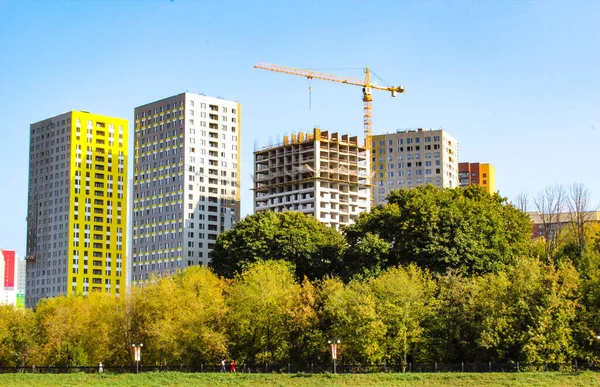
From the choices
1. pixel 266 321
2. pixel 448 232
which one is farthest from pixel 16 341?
pixel 448 232

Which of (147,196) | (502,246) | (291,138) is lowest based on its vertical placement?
(502,246)

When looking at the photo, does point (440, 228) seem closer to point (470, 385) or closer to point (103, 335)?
point (470, 385)

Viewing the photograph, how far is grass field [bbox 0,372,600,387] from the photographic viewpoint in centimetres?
6894

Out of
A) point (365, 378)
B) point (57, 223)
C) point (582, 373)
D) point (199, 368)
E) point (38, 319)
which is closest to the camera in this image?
point (582, 373)

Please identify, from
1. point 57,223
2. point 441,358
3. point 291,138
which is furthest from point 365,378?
point 57,223

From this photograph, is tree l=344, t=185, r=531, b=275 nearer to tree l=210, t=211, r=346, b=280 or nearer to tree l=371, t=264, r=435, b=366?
tree l=210, t=211, r=346, b=280

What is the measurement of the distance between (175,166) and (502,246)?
89543mm

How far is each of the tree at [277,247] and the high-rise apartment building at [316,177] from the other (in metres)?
49.2

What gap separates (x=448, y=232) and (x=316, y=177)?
75.8 m

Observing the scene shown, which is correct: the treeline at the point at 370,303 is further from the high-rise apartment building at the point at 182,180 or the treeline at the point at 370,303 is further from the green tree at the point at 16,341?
the high-rise apartment building at the point at 182,180

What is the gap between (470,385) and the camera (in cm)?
7031

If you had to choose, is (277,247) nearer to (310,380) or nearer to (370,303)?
(370,303)

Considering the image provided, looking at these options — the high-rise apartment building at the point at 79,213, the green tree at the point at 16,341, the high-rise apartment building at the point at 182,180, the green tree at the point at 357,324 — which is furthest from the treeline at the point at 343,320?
the high-rise apartment building at the point at 79,213

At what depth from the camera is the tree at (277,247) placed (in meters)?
112
